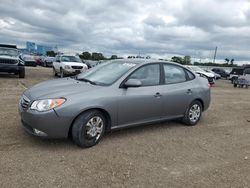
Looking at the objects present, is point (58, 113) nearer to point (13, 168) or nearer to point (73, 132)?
point (73, 132)

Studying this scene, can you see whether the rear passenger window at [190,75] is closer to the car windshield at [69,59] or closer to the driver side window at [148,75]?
the driver side window at [148,75]

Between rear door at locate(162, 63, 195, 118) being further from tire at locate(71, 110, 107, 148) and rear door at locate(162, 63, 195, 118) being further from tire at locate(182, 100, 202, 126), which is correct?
tire at locate(71, 110, 107, 148)

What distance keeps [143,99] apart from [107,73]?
891 mm

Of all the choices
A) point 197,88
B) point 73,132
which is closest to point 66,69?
point 197,88

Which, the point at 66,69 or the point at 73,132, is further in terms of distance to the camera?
the point at 66,69

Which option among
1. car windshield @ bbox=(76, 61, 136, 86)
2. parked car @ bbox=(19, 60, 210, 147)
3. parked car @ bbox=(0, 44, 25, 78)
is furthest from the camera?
parked car @ bbox=(0, 44, 25, 78)

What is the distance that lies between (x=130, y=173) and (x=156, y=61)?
2.86m

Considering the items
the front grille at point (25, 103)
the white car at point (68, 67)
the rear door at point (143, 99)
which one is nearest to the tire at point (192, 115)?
the rear door at point (143, 99)

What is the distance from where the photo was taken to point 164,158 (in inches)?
178

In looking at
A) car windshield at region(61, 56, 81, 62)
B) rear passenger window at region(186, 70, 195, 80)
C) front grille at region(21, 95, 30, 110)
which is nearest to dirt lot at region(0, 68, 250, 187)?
front grille at region(21, 95, 30, 110)

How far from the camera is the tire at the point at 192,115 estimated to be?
6551 mm

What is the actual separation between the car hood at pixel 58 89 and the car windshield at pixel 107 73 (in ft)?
0.89

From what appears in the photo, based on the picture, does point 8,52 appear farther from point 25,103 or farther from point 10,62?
point 25,103

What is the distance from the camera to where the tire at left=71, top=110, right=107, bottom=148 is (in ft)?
15.1
